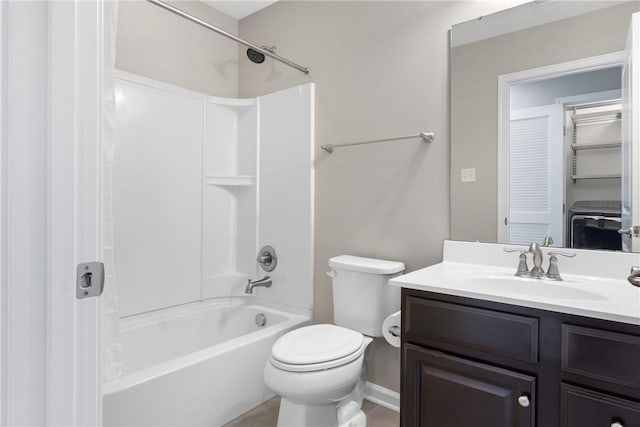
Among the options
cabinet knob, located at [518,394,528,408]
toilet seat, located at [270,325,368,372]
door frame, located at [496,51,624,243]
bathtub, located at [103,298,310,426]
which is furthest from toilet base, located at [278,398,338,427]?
door frame, located at [496,51,624,243]

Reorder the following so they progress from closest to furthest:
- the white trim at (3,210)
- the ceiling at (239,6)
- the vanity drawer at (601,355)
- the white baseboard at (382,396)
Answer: the white trim at (3,210) < the vanity drawer at (601,355) < the white baseboard at (382,396) < the ceiling at (239,6)

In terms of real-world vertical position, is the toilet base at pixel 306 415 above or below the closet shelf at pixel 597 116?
below

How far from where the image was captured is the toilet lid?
1.52 m

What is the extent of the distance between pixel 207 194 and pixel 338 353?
5.04 ft

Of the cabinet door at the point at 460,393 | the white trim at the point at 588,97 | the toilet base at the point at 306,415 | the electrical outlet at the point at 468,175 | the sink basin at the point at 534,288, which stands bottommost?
the toilet base at the point at 306,415

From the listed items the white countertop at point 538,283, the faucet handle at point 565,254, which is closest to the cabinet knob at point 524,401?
the white countertop at point 538,283

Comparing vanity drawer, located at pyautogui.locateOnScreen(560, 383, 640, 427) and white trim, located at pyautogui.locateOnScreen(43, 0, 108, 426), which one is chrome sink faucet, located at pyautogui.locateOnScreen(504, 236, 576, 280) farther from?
white trim, located at pyautogui.locateOnScreen(43, 0, 108, 426)

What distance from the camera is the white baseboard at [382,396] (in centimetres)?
196

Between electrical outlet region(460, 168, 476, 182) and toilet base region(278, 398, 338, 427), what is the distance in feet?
3.97

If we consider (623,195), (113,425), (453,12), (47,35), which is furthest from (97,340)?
(453,12)

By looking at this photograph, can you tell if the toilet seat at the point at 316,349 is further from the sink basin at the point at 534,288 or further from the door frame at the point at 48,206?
the door frame at the point at 48,206

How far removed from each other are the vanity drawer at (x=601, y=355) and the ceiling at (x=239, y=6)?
257cm

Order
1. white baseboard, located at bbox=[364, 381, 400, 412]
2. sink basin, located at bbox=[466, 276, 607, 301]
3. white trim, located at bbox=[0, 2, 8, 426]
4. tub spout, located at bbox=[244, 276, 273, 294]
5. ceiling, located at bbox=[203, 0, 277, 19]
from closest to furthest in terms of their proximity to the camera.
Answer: white trim, located at bbox=[0, 2, 8, 426]
sink basin, located at bbox=[466, 276, 607, 301]
white baseboard, located at bbox=[364, 381, 400, 412]
tub spout, located at bbox=[244, 276, 273, 294]
ceiling, located at bbox=[203, 0, 277, 19]

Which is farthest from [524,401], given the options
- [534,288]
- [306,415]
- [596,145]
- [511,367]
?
[596,145]
